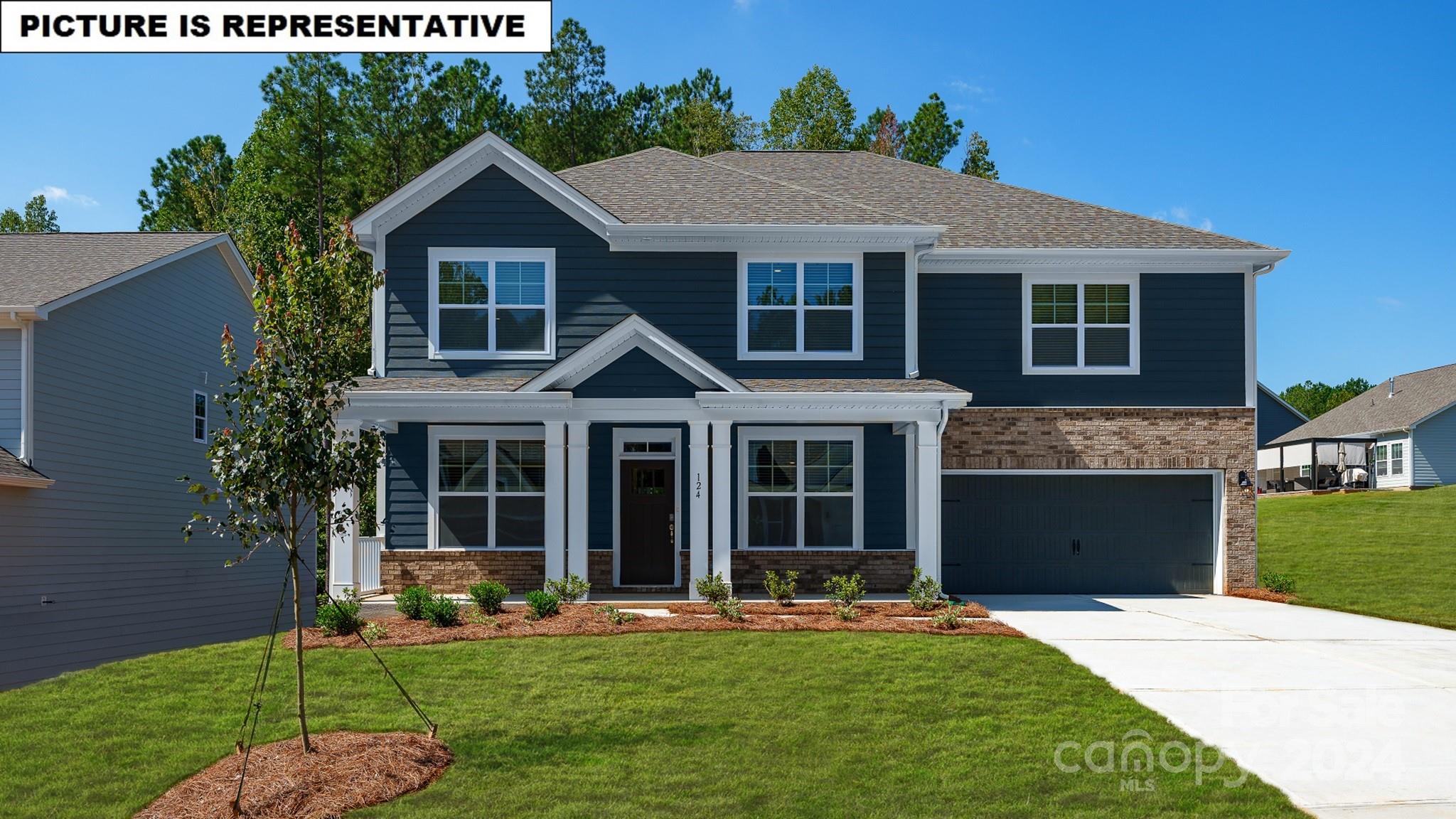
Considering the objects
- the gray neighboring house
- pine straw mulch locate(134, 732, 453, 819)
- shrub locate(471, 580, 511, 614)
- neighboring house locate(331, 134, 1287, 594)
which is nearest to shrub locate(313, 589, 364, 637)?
shrub locate(471, 580, 511, 614)

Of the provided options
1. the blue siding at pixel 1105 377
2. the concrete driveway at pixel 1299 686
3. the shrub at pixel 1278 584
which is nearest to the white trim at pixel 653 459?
the blue siding at pixel 1105 377

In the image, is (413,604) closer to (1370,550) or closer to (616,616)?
(616,616)

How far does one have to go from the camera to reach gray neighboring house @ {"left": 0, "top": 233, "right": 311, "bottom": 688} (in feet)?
51.5

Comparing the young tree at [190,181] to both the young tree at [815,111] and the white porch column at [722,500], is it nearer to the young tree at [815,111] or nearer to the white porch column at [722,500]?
the young tree at [815,111]

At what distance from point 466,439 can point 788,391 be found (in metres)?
5.15

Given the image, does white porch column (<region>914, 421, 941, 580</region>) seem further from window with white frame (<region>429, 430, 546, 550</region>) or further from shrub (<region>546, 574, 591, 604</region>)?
window with white frame (<region>429, 430, 546, 550</region>)

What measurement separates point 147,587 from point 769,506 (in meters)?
11.1

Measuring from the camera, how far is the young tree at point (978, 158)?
3669 cm

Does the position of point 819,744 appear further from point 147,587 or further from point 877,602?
point 147,587

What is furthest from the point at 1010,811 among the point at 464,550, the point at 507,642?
the point at 464,550

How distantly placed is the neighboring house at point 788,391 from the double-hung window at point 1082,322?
0.13 feet

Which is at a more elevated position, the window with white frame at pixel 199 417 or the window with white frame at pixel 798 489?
the window with white frame at pixel 199 417

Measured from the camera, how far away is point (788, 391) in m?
14.8

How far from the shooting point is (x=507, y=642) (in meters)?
11.4
